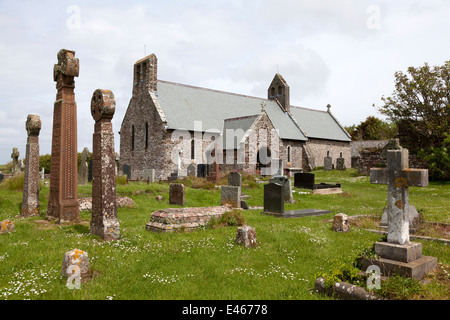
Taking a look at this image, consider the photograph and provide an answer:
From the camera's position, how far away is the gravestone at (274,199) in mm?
11594

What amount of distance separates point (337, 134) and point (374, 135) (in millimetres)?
28299

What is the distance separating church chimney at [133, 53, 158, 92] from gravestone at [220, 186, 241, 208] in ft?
58.9

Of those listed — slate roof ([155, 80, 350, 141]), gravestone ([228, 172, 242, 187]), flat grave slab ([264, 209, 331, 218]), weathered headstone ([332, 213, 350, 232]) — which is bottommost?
flat grave slab ([264, 209, 331, 218])

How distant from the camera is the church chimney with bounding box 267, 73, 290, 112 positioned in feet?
128

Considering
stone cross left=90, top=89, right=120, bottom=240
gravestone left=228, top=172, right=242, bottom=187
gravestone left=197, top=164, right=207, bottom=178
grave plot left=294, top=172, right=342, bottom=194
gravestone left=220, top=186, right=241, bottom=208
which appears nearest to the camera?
stone cross left=90, top=89, right=120, bottom=240

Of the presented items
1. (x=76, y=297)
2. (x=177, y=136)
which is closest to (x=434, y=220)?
(x=76, y=297)

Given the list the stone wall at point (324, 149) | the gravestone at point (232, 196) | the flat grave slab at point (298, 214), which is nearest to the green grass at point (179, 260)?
the flat grave slab at point (298, 214)

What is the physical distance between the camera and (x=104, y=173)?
716cm

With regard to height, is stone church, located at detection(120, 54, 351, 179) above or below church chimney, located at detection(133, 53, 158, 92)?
below

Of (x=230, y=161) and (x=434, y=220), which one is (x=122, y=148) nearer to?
(x=230, y=161)

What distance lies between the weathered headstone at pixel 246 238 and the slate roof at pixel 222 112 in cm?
2067

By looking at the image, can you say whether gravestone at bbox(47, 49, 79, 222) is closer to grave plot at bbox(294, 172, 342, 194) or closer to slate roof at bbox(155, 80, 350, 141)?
grave plot at bbox(294, 172, 342, 194)

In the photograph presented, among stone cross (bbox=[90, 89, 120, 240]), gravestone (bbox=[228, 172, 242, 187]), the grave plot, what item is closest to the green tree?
the grave plot
